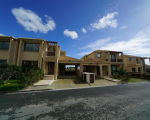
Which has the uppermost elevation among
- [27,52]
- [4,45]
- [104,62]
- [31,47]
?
[4,45]

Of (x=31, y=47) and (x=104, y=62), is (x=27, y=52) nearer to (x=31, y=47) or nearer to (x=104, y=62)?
(x=31, y=47)

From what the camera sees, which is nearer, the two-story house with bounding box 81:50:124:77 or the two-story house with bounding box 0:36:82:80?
the two-story house with bounding box 0:36:82:80

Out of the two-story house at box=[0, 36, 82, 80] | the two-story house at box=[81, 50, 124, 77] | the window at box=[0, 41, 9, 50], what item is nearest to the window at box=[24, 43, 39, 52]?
the two-story house at box=[0, 36, 82, 80]

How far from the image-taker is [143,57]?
78.4 ft

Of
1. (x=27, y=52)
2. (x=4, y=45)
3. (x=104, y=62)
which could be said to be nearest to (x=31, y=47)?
(x=27, y=52)

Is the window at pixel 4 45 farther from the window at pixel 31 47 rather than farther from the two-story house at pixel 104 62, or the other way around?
the two-story house at pixel 104 62

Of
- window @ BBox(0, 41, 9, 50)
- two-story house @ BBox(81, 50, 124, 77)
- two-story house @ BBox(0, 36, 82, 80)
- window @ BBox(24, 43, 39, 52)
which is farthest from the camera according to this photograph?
two-story house @ BBox(81, 50, 124, 77)

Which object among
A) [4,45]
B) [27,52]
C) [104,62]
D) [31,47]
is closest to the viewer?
[4,45]

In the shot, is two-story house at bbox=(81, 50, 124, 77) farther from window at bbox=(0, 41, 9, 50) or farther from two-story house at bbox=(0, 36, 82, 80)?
window at bbox=(0, 41, 9, 50)

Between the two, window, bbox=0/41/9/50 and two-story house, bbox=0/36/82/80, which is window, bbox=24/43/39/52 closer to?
two-story house, bbox=0/36/82/80

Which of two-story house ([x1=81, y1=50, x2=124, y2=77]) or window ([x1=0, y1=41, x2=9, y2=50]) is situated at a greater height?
window ([x1=0, y1=41, x2=9, y2=50])

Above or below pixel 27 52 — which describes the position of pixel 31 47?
above

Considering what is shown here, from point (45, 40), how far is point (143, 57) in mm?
32483

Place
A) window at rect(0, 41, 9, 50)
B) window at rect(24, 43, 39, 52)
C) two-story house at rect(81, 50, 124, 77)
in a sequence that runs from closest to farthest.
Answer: window at rect(0, 41, 9, 50)
window at rect(24, 43, 39, 52)
two-story house at rect(81, 50, 124, 77)
